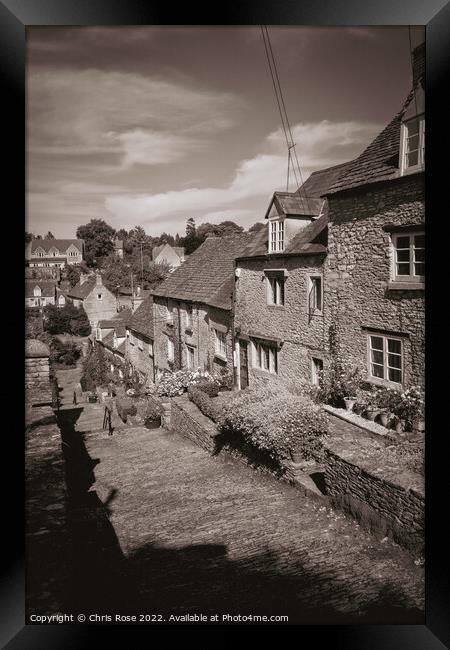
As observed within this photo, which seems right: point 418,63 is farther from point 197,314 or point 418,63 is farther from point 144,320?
point 144,320

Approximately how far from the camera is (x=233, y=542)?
205 inches

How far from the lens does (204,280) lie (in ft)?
54.0

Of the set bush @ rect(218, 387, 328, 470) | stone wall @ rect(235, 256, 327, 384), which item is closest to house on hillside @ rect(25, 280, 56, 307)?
bush @ rect(218, 387, 328, 470)

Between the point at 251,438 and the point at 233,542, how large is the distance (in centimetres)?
292

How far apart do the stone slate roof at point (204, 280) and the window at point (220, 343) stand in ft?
3.37

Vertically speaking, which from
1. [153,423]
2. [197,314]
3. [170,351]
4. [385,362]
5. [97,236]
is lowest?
[153,423]

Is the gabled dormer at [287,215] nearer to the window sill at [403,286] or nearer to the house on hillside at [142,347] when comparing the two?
the window sill at [403,286]

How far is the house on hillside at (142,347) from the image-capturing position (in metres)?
19.5

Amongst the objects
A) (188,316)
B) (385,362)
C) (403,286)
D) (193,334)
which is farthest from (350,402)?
(188,316)

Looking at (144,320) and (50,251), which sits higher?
(50,251)

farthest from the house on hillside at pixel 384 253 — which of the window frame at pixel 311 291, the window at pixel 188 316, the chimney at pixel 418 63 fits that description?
the window at pixel 188 316

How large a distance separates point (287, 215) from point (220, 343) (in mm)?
7172
